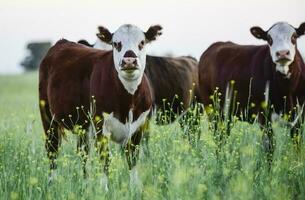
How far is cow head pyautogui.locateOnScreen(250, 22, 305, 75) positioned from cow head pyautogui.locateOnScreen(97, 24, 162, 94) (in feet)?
4.46

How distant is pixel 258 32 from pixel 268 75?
1.86 feet

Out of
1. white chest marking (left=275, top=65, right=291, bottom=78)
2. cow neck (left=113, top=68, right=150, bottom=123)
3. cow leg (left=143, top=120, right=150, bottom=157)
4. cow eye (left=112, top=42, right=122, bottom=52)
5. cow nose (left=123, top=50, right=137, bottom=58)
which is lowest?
cow leg (left=143, top=120, right=150, bottom=157)

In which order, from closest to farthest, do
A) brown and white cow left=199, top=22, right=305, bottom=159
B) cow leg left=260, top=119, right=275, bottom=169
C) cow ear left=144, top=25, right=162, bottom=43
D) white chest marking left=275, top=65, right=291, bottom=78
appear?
cow leg left=260, top=119, right=275, bottom=169, cow ear left=144, top=25, right=162, bottom=43, brown and white cow left=199, top=22, right=305, bottom=159, white chest marking left=275, top=65, right=291, bottom=78

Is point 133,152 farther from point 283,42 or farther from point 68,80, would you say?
point 283,42

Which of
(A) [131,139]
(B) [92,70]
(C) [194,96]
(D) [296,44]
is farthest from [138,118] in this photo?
(C) [194,96]

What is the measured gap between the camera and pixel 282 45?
23.8 ft

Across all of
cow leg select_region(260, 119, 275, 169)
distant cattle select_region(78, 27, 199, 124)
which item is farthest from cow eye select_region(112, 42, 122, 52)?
distant cattle select_region(78, 27, 199, 124)

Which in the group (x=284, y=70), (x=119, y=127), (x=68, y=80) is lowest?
(x=119, y=127)

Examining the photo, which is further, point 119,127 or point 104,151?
point 119,127

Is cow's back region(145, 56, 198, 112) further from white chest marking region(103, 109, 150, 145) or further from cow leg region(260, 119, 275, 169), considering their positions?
white chest marking region(103, 109, 150, 145)

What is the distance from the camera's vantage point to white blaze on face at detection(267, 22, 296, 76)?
277 inches

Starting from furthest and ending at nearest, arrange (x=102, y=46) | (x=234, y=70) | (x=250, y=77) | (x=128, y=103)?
(x=102, y=46) → (x=234, y=70) → (x=250, y=77) → (x=128, y=103)

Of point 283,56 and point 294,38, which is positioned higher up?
point 294,38

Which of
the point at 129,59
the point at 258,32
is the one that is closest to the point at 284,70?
the point at 258,32
